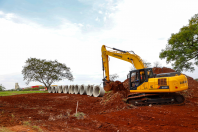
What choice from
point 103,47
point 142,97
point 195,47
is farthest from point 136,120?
point 195,47

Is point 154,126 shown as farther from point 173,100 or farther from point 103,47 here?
point 103,47

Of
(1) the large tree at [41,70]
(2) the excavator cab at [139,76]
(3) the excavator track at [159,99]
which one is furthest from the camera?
(1) the large tree at [41,70]

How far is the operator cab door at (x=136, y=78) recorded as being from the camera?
34.4ft

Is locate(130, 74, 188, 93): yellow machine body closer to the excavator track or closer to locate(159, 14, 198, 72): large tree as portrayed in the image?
the excavator track

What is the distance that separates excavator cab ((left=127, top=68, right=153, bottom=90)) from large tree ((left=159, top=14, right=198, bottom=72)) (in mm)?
12342

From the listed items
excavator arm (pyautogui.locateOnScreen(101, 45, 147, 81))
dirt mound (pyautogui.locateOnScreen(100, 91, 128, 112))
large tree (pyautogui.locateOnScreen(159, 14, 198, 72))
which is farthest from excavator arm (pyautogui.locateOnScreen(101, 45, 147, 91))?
large tree (pyautogui.locateOnScreen(159, 14, 198, 72))

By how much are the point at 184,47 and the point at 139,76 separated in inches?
565

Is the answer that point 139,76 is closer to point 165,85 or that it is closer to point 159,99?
point 165,85

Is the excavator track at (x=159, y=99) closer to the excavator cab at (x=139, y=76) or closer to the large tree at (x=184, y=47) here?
the excavator cab at (x=139, y=76)

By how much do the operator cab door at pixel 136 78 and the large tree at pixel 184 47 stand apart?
12512 millimetres

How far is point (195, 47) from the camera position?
2023 centimetres

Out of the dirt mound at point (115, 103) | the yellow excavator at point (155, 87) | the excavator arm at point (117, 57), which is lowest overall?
the dirt mound at point (115, 103)

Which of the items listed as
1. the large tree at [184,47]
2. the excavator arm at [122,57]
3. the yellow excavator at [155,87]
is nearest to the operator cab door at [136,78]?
the yellow excavator at [155,87]

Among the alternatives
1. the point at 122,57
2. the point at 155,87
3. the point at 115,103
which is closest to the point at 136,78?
the point at 155,87
